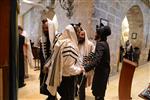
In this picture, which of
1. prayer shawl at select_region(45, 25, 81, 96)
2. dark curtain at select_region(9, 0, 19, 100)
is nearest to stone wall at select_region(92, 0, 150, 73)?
prayer shawl at select_region(45, 25, 81, 96)

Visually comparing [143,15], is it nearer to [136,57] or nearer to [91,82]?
[136,57]

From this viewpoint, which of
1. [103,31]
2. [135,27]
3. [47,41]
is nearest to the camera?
[47,41]

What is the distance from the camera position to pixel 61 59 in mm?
2656

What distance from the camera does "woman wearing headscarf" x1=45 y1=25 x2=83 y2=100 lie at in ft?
8.63

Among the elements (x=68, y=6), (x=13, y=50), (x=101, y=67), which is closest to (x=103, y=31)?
(x=101, y=67)

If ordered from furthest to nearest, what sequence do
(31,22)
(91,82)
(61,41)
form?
(31,22) → (91,82) → (61,41)

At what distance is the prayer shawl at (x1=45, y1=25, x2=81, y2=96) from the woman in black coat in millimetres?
590

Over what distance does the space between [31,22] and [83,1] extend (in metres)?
3.71

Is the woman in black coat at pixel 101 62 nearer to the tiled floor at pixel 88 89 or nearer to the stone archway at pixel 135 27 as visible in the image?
the tiled floor at pixel 88 89

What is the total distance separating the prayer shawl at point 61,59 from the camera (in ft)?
8.67

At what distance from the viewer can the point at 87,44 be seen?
3389 millimetres

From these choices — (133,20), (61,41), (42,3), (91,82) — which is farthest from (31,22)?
(61,41)

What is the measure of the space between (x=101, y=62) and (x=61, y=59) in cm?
83

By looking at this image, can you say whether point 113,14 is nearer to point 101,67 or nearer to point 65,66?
point 101,67
